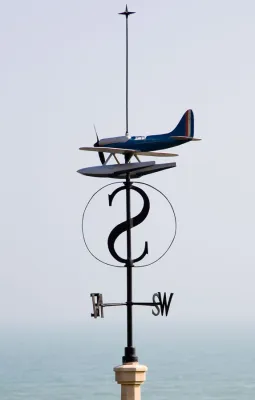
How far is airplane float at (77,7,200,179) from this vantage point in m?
13.5

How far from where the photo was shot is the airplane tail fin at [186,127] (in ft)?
49.1

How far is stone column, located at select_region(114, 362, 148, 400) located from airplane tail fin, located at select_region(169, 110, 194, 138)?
2.95 meters

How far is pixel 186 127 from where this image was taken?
15055mm

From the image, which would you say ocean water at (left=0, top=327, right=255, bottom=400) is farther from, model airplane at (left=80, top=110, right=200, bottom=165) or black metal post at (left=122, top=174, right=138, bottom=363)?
black metal post at (left=122, top=174, right=138, bottom=363)

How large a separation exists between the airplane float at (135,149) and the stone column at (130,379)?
1928mm

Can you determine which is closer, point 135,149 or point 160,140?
point 135,149

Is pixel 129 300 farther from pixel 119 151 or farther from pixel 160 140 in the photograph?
pixel 160 140

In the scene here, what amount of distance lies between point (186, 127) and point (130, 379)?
331cm

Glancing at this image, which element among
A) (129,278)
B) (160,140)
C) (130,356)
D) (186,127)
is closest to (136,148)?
(160,140)

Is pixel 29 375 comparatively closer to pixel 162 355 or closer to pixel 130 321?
pixel 162 355

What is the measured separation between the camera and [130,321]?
517 inches

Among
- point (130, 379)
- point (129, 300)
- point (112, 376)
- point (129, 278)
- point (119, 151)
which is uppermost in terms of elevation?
point (119, 151)

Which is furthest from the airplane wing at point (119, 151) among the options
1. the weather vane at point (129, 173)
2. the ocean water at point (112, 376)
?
the ocean water at point (112, 376)

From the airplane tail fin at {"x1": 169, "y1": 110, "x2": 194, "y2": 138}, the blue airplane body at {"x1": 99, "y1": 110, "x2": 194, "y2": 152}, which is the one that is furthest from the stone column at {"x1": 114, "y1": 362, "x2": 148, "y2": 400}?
the airplane tail fin at {"x1": 169, "y1": 110, "x2": 194, "y2": 138}
